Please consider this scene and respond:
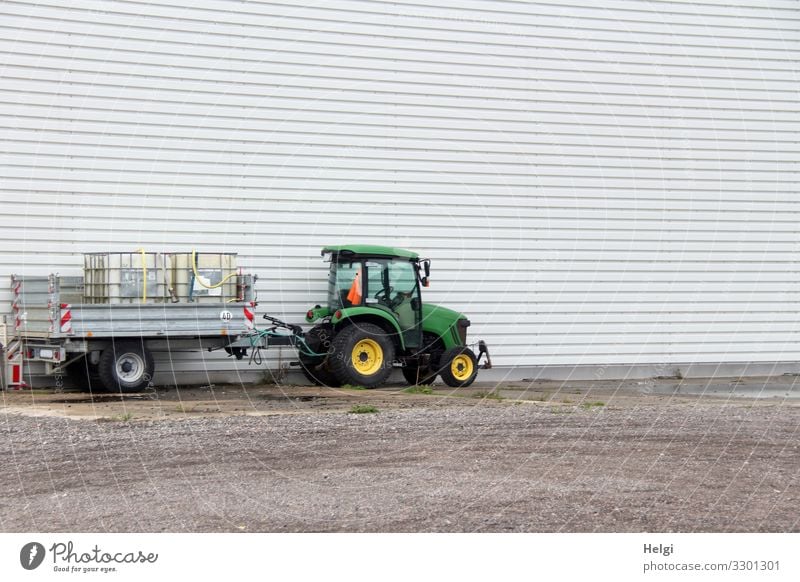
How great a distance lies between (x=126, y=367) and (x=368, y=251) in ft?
12.8

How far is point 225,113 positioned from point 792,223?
1089 centimetres

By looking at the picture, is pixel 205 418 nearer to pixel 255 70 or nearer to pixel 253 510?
pixel 253 510

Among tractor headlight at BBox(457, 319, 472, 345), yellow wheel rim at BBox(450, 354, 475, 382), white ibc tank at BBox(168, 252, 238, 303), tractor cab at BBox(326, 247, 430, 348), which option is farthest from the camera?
tractor headlight at BBox(457, 319, 472, 345)

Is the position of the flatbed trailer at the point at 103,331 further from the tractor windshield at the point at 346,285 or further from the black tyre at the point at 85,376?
the tractor windshield at the point at 346,285

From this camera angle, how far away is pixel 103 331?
1363 centimetres

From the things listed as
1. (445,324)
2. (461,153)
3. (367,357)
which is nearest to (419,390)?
(367,357)

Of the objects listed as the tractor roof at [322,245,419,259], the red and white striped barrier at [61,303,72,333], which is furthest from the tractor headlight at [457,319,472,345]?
the red and white striped barrier at [61,303,72,333]

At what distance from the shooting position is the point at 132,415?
37.6 feet

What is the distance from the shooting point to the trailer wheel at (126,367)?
13.8 m

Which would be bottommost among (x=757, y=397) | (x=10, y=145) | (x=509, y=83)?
(x=757, y=397)

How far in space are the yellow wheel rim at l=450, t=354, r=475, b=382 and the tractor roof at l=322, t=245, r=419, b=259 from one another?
175 cm

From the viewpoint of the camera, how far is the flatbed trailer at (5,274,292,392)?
13.5 meters

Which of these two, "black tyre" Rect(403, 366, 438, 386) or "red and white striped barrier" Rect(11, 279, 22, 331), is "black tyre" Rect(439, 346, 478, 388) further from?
"red and white striped barrier" Rect(11, 279, 22, 331)

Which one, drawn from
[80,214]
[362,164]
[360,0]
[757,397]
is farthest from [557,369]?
[80,214]
